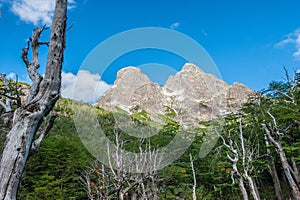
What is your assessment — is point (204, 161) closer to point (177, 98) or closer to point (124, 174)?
point (177, 98)

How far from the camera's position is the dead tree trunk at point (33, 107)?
1783mm

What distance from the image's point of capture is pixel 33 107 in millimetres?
2086

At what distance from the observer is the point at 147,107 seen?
54.4 ft

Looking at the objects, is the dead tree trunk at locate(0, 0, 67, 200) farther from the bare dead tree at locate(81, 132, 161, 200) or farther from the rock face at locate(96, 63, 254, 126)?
the rock face at locate(96, 63, 254, 126)

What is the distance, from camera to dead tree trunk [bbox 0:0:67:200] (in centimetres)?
178

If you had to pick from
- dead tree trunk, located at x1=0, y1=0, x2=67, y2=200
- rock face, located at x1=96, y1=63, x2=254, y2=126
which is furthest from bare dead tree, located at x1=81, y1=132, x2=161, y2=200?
rock face, located at x1=96, y1=63, x2=254, y2=126

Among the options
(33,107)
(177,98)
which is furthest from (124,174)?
(177,98)

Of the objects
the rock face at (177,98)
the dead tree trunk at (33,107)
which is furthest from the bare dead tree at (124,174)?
the rock face at (177,98)

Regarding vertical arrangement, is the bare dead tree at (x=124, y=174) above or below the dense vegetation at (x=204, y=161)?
below

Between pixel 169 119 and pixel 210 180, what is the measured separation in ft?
14.0

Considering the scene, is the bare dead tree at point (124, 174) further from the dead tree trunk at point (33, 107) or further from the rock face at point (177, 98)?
the rock face at point (177, 98)

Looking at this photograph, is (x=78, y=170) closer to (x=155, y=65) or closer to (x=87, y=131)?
(x=87, y=131)

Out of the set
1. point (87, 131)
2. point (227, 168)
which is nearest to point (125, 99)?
point (87, 131)

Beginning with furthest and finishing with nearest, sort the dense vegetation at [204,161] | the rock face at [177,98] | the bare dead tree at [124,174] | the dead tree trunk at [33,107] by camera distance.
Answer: the rock face at [177,98] → the dense vegetation at [204,161] → the bare dead tree at [124,174] → the dead tree trunk at [33,107]
